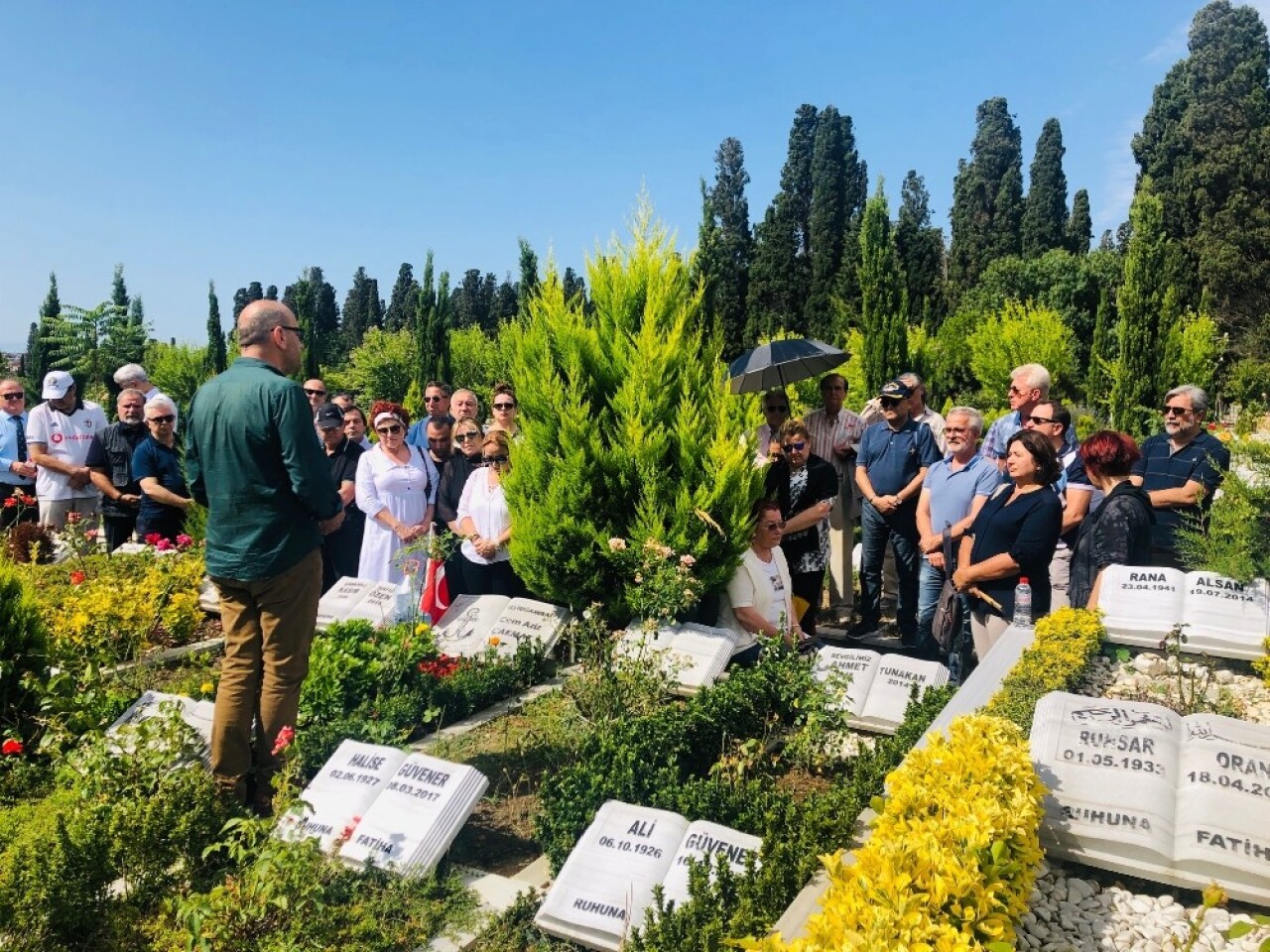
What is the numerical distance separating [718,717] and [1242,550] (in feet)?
9.37

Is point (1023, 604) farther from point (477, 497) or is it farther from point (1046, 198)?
point (1046, 198)

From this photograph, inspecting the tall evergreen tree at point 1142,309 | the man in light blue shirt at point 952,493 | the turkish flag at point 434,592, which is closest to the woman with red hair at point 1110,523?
the man in light blue shirt at point 952,493

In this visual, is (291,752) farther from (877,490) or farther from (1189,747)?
(877,490)

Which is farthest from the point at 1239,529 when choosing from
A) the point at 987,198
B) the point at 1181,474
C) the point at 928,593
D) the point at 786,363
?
the point at 987,198

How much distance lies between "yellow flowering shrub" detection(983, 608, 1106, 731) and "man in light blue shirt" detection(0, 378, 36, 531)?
8836 millimetres

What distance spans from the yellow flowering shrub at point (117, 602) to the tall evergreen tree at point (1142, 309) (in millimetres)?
16267

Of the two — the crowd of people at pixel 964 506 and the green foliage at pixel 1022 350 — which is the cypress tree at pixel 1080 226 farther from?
the crowd of people at pixel 964 506

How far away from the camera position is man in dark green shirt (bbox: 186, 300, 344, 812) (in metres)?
3.52

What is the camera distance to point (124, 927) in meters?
2.79

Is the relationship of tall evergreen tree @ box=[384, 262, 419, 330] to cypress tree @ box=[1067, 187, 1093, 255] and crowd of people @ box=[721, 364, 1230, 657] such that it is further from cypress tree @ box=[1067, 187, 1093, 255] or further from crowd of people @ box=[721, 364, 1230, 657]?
crowd of people @ box=[721, 364, 1230, 657]

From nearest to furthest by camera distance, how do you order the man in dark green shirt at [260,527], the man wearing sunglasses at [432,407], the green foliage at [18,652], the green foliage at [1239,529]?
the man in dark green shirt at [260,527], the green foliage at [18,652], the green foliage at [1239,529], the man wearing sunglasses at [432,407]

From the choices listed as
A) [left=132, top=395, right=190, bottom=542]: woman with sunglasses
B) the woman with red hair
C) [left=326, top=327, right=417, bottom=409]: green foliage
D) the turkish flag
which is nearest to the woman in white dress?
the turkish flag

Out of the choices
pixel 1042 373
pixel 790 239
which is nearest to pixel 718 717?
pixel 1042 373

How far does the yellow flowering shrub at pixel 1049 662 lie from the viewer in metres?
3.60
